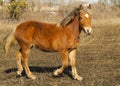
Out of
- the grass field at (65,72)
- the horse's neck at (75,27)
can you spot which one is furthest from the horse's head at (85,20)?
the grass field at (65,72)

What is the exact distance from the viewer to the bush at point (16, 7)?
110ft

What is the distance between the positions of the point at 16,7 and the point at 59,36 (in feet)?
89.0

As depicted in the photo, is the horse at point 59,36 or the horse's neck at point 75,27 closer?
the horse at point 59,36

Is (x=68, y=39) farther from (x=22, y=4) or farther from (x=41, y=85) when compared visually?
(x=22, y=4)

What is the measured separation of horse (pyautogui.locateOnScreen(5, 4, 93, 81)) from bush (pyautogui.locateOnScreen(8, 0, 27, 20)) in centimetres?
2594

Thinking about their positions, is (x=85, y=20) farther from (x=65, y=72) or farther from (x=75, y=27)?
(x=65, y=72)

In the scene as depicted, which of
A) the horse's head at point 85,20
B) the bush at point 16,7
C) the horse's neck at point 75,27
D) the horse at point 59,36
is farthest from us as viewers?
the bush at point 16,7

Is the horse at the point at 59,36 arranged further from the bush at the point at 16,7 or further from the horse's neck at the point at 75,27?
the bush at the point at 16,7

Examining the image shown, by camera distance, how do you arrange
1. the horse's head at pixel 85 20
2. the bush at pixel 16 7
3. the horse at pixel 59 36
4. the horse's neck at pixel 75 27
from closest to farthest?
the horse's head at pixel 85 20 → the horse at pixel 59 36 → the horse's neck at pixel 75 27 → the bush at pixel 16 7

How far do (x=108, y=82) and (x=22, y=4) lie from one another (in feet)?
89.6

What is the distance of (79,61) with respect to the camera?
10648 millimetres

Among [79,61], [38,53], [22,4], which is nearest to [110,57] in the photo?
[79,61]

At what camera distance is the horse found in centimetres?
732

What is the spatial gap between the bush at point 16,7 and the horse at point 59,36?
2594cm
